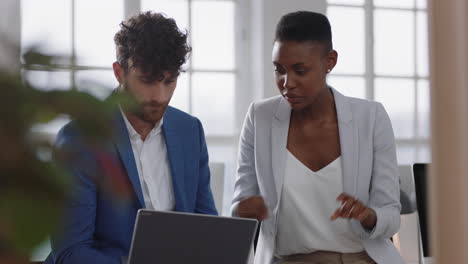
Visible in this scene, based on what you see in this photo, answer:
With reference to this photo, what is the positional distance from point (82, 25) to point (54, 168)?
4.34 meters

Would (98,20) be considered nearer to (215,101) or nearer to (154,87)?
(215,101)

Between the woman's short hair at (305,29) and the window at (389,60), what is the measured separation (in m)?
2.84

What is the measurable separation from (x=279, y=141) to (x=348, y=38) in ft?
10.1

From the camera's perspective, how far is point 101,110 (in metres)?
0.23

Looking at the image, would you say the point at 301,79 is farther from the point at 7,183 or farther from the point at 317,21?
the point at 7,183

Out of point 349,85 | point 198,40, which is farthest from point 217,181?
point 349,85

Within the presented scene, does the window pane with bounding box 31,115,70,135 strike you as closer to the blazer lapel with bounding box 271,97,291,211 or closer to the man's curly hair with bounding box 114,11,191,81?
the man's curly hair with bounding box 114,11,191,81

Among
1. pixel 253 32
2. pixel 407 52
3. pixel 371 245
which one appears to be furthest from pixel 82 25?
pixel 371 245

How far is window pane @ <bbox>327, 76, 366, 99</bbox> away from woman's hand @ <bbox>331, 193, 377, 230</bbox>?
10.4 feet

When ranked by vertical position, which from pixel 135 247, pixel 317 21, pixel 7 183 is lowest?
pixel 135 247

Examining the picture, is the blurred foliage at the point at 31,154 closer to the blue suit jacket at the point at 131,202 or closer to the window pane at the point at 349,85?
the blue suit jacket at the point at 131,202

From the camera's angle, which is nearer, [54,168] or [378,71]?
[54,168]

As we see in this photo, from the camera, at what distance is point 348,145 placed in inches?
83.4

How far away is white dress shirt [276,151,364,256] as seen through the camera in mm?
2014
